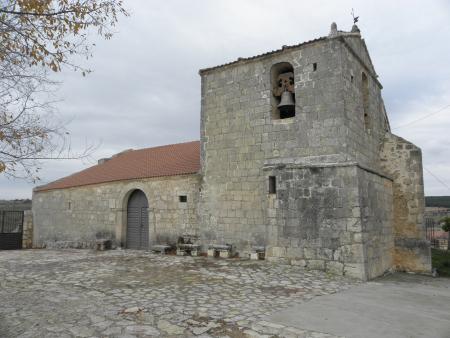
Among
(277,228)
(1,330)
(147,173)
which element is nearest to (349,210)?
(277,228)

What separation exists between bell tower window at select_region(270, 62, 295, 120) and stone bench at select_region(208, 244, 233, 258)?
151 inches

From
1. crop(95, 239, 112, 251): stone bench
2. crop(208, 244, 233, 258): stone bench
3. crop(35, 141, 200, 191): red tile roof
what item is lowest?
crop(95, 239, 112, 251): stone bench

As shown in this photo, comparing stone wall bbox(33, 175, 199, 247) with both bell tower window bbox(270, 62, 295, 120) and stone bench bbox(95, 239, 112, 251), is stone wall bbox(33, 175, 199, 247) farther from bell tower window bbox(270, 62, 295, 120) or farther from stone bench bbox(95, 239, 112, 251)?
bell tower window bbox(270, 62, 295, 120)

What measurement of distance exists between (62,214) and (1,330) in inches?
510

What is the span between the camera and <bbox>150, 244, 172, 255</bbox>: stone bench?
10992 millimetres

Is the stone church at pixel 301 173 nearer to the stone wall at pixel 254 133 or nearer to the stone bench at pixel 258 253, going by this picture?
the stone wall at pixel 254 133

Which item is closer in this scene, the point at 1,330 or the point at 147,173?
the point at 1,330

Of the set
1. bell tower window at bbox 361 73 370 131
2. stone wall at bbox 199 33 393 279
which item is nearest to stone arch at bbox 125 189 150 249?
stone wall at bbox 199 33 393 279

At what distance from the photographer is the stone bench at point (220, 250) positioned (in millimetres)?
9625

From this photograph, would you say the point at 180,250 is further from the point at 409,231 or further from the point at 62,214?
the point at 62,214

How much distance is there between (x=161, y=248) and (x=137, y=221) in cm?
265

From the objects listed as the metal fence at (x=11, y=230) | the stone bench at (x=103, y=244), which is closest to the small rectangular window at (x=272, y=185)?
the stone bench at (x=103, y=244)

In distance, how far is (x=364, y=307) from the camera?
5.18 meters

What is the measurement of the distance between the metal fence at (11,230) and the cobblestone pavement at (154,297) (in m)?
8.38
